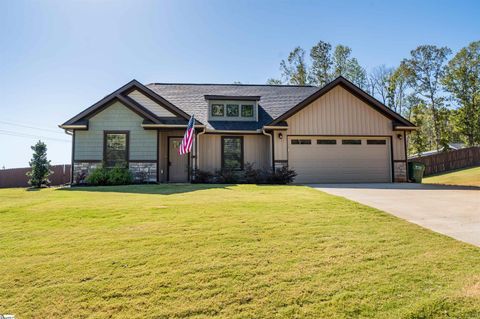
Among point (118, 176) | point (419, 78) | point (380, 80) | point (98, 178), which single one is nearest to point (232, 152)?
point (118, 176)

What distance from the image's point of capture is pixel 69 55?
1369cm

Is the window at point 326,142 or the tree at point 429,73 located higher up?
the tree at point 429,73

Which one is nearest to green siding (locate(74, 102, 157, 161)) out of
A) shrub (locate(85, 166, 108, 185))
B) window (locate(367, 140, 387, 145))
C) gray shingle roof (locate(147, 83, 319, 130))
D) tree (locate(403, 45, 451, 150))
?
shrub (locate(85, 166, 108, 185))

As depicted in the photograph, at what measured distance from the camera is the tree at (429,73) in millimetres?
29781

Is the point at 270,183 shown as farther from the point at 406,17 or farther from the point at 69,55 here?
the point at 69,55

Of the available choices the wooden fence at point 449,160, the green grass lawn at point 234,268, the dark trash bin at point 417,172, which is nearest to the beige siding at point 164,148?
the green grass lawn at point 234,268

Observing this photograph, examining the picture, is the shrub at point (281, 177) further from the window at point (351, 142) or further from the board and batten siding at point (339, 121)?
the window at point (351, 142)

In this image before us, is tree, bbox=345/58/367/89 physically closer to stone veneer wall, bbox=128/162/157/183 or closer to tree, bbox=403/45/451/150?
tree, bbox=403/45/451/150

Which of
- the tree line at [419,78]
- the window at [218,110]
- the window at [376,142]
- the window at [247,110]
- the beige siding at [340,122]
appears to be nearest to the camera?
the beige siding at [340,122]

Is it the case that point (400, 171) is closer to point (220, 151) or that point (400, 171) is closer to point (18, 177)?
point (220, 151)

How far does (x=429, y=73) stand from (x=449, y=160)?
38.6ft

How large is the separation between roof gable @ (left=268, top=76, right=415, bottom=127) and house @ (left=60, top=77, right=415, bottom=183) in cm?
4

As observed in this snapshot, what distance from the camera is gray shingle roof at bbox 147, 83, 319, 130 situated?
47.8 ft

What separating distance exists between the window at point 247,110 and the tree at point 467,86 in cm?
2546
